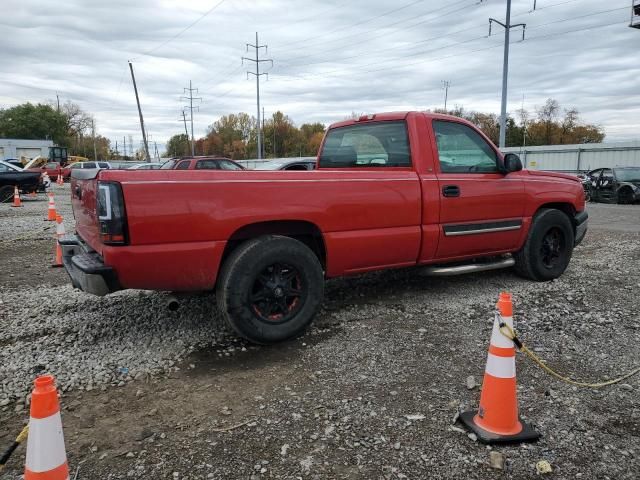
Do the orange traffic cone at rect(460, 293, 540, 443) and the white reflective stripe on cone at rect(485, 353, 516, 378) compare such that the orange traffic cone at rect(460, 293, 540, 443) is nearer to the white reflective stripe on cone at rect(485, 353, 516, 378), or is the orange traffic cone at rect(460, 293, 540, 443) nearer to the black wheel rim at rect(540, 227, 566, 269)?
the white reflective stripe on cone at rect(485, 353, 516, 378)

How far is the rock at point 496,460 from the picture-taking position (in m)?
2.46

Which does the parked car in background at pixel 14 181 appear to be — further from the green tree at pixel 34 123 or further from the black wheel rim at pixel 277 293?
the green tree at pixel 34 123

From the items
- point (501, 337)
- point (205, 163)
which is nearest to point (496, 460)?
point (501, 337)

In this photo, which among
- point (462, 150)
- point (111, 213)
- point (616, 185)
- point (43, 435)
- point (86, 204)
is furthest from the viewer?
point (616, 185)

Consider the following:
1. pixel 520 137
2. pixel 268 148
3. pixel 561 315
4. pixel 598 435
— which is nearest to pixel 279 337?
pixel 598 435

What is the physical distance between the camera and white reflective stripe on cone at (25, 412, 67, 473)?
5.75 ft

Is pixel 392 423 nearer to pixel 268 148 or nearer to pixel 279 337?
pixel 279 337

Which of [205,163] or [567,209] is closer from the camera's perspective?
[567,209]

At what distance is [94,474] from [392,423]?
1621mm

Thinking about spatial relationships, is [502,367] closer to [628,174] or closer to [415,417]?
[415,417]

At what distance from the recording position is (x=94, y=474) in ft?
7.90

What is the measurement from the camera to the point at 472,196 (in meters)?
4.95

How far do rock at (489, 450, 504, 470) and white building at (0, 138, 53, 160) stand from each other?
2882 inches

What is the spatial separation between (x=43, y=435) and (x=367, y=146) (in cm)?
411
